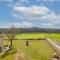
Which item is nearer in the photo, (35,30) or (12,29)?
(12,29)

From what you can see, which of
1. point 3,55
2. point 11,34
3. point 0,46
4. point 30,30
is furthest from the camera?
point 30,30

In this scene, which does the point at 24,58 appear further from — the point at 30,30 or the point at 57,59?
the point at 30,30

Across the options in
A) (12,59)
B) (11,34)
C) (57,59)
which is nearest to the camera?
(57,59)

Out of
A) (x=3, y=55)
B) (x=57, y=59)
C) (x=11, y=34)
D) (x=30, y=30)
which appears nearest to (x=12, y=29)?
(x=11, y=34)

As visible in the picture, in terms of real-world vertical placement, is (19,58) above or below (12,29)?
below

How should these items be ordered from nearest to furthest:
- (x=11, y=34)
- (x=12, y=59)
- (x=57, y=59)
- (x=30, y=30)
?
(x=57, y=59) < (x=12, y=59) < (x=11, y=34) < (x=30, y=30)

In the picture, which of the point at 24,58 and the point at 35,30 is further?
the point at 35,30

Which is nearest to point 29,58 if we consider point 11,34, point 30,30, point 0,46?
point 0,46

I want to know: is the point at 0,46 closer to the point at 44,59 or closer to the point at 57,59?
the point at 44,59

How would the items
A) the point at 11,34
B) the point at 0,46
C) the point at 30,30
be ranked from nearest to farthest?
the point at 0,46, the point at 11,34, the point at 30,30
